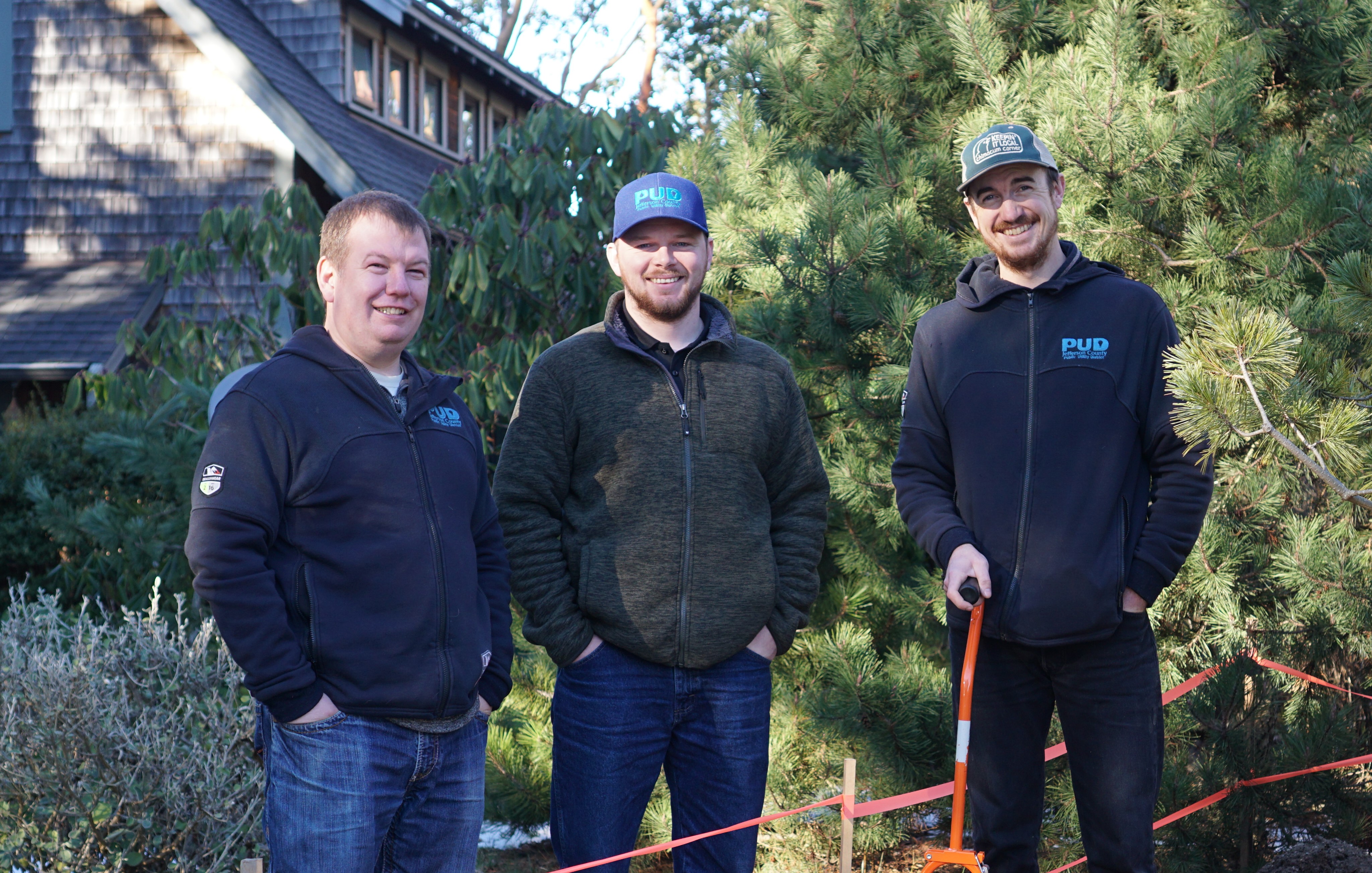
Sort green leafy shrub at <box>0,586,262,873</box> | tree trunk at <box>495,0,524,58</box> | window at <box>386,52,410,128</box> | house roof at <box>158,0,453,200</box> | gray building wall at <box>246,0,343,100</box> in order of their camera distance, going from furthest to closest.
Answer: tree trunk at <box>495,0,524,58</box> < window at <box>386,52,410,128</box> < gray building wall at <box>246,0,343,100</box> < house roof at <box>158,0,453,200</box> < green leafy shrub at <box>0,586,262,873</box>

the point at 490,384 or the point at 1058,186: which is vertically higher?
the point at 1058,186

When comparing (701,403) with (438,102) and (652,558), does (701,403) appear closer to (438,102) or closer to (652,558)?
(652,558)

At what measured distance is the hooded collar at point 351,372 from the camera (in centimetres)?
238

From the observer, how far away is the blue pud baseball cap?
283cm

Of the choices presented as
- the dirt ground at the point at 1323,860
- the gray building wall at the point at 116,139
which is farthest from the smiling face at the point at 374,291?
the gray building wall at the point at 116,139

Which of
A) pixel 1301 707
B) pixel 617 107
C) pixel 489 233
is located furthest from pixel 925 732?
pixel 617 107

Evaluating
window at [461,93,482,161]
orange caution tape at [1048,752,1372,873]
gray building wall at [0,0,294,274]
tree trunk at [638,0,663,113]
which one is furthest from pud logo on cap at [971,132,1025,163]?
tree trunk at [638,0,663,113]

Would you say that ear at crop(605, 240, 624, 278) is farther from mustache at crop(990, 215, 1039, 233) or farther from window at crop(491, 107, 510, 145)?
window at crop(491, 107, 510, 145)

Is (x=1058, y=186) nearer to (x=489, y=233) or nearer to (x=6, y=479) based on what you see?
(x=489, y=233)

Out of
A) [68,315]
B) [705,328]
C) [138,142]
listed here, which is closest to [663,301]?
[705,328]

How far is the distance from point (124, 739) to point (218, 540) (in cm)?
195

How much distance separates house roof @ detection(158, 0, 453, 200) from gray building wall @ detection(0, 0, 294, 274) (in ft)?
1.19

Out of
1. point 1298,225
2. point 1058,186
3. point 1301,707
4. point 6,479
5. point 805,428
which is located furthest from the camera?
point 6,479

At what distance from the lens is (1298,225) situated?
3625 millimetres
